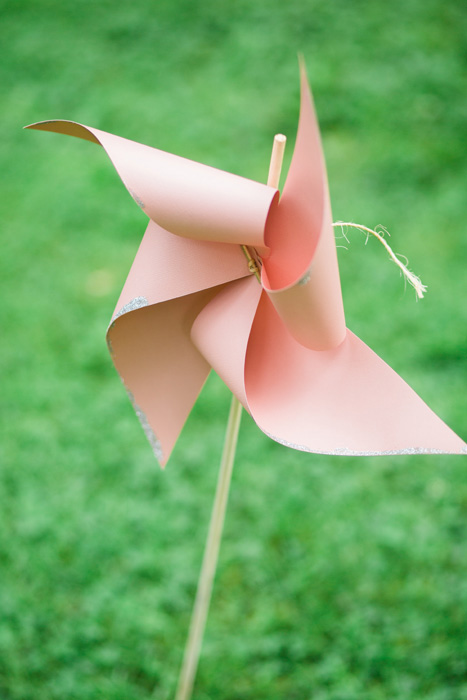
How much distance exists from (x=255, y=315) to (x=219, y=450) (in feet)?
2.63

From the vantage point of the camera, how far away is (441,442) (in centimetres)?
62

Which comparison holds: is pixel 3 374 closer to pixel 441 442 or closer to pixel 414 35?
pixel 441 442

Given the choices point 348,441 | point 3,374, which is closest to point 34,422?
point 3,374

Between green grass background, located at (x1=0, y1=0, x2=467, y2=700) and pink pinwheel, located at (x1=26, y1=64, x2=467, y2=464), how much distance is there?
596mm

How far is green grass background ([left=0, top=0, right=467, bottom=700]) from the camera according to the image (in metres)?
1.17

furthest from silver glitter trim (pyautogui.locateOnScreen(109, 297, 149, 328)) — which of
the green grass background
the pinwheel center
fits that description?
the green grass background

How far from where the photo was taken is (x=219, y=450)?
57.3 inches

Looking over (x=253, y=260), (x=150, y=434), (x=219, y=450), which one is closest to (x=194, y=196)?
(x=253, y=260)

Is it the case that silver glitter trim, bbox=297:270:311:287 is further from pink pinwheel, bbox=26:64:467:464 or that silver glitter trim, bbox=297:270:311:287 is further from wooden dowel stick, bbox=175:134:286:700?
wooden dowel stick, bbox=175:134:286:700

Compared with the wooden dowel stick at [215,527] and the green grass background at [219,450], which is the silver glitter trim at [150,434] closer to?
the wooden dowel stick at [215,527]

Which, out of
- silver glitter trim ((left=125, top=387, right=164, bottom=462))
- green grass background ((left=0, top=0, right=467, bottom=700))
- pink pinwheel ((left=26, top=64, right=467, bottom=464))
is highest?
pink pinwheel ((left=26, top=64, right=467, bottom=464))

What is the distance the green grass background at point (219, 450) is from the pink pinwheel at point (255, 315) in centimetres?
60

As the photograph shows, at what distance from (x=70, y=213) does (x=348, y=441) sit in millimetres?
1568

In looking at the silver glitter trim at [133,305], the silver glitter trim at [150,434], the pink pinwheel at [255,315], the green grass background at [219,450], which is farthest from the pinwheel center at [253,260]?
the green grass background at [219,450]
